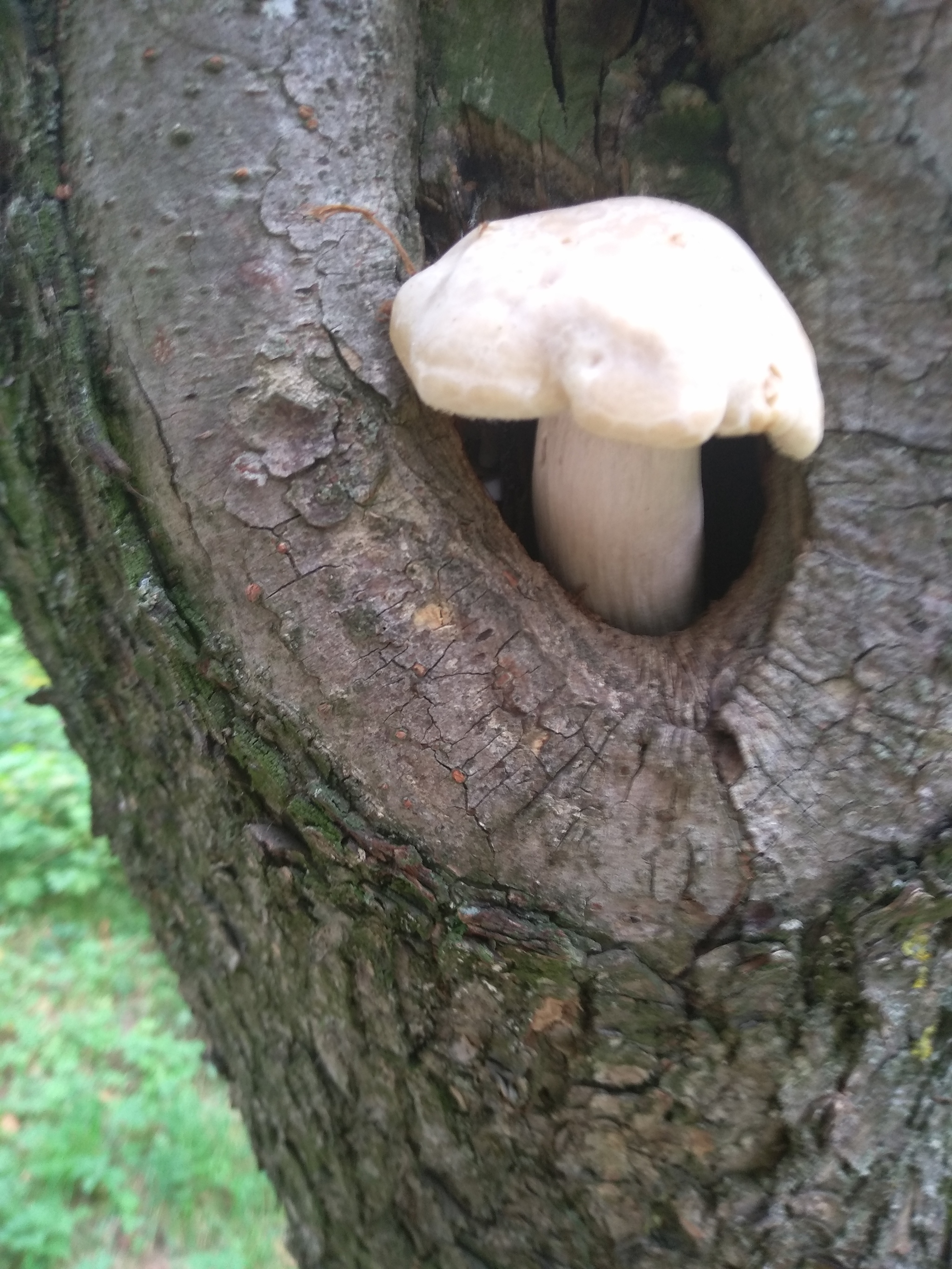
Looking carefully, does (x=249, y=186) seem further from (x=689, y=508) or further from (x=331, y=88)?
(x=689, y=508)

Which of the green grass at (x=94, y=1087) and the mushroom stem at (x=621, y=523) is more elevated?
the mushroom stem at (x=621, y=523)

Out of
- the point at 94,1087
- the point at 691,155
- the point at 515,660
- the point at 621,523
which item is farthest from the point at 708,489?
the point at 94,1087

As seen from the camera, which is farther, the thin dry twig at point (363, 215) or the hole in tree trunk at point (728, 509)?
the hole in tree trunk at point (728, 509)

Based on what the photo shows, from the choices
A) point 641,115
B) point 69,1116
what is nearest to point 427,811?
point 641,115

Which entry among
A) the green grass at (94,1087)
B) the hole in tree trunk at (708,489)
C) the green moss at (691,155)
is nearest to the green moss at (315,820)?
the hole in tree trunk at (708,489)

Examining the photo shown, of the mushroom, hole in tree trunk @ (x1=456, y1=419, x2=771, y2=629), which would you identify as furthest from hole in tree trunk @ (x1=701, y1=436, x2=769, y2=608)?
the mushroom

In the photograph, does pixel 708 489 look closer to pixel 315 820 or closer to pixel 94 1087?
pixel 315 820

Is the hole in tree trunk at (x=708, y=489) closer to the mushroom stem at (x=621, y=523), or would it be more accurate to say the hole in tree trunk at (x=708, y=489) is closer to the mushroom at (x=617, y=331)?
the mushroom stem at (x=621, y=523)
